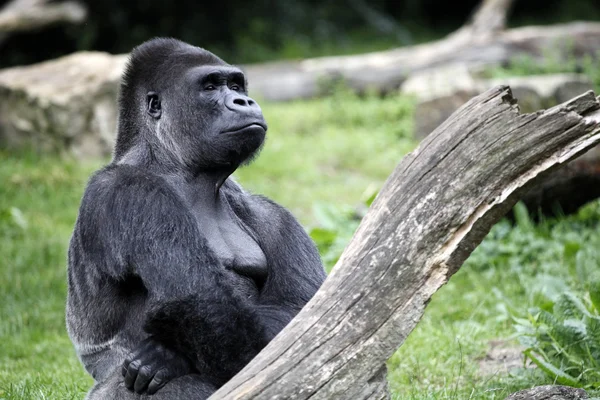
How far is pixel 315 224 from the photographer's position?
745 cm

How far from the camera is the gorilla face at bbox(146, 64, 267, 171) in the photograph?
11.3 feet

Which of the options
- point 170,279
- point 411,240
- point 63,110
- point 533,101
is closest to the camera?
point 411,240

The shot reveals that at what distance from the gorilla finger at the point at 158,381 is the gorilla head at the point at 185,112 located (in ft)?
3.07

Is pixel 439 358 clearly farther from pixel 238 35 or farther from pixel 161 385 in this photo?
pixel 238 35

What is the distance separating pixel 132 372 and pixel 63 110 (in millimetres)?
6032

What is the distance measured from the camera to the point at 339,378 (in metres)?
2.75

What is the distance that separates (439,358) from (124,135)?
219 cm

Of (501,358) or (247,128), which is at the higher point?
(247,128)

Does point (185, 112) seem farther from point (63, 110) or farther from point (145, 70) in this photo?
point (63, 110)

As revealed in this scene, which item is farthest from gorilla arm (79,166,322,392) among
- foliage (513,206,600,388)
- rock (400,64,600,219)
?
foliage (513,206,600,388)

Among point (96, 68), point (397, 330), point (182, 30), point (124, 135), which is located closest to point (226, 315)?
point (397, 330)

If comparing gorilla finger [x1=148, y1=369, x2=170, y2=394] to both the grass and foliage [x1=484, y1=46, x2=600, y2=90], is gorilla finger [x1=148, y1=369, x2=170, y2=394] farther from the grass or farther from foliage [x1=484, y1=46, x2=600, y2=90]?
foliage [x1=484, y1=46, x2=600, y2=90]

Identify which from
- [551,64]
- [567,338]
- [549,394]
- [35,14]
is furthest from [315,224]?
[35,14]

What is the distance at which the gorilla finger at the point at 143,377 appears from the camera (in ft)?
10.2
